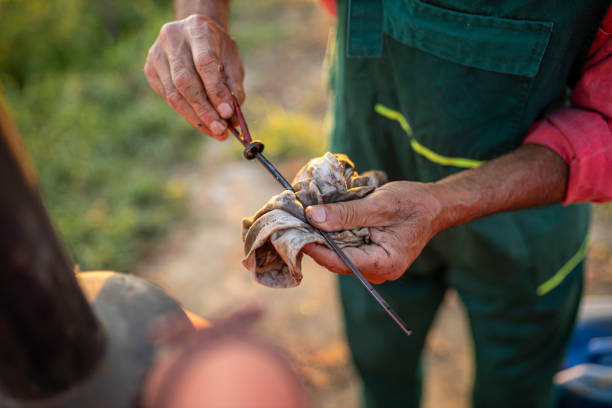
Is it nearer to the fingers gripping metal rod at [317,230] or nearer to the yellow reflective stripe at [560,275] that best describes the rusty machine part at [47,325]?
the fingers gripping metal rod at [317,230]

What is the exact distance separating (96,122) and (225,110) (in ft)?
13.1

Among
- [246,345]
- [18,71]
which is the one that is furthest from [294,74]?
[246,345]

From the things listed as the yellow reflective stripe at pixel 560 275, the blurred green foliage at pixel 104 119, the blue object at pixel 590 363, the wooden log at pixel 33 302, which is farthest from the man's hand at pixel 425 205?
the blurred green foliage at pixel 104 119

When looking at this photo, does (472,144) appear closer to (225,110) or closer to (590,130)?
(590,130)

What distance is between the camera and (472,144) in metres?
1.58

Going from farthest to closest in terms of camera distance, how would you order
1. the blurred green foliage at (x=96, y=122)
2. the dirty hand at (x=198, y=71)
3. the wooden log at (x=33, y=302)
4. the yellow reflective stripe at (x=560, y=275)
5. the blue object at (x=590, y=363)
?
the blurred green foliage at (x=96, y=122) < the blue object at (x=590, y=363) < the yellow reflective stripe at (x=560, y=275) < the dirty hand at (x=198, y=71) < the wooden log at (x=33, y=302)

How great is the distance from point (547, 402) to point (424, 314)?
0.74 m

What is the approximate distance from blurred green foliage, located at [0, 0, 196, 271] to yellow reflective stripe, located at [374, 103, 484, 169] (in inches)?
106

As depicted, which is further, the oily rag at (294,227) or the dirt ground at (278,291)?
the dirt ground at (278,291)

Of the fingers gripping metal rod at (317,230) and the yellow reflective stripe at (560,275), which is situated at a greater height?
the fingers gripping metal rod at (317,230)

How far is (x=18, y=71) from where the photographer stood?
595cm

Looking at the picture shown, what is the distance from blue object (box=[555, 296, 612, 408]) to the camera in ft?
7.50

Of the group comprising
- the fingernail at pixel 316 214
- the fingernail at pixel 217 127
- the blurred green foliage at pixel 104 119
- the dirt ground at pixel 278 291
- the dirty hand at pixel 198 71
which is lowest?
the dirt ground at pixel 278 291

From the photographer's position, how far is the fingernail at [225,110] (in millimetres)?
1529
